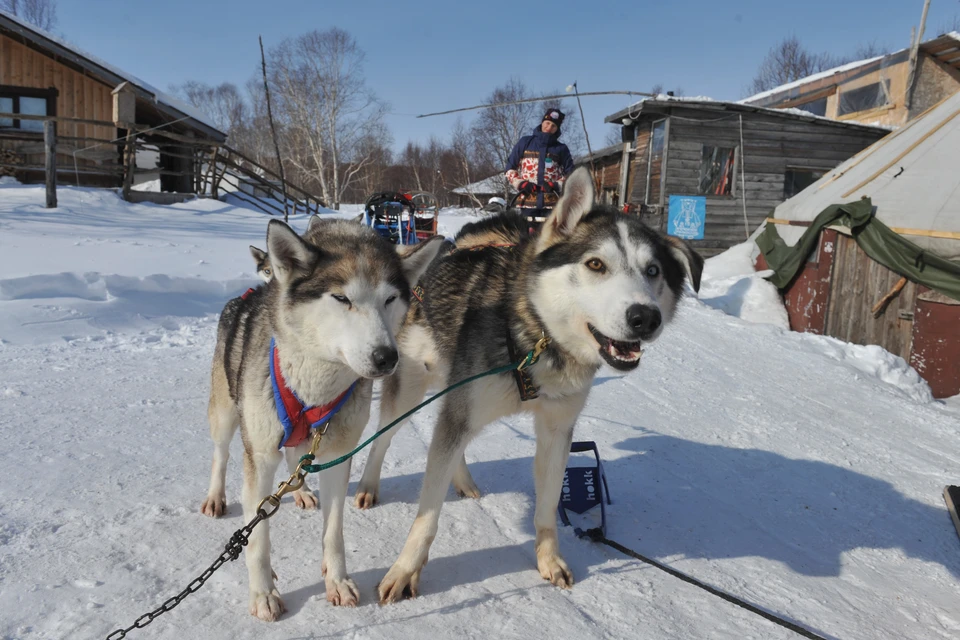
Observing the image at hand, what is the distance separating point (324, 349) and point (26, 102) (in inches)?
776

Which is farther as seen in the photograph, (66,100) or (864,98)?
(864,98)

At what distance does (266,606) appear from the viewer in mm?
2100

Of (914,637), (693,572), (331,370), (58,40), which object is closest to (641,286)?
(331,370)

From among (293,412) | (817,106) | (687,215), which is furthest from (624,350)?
(817,106)

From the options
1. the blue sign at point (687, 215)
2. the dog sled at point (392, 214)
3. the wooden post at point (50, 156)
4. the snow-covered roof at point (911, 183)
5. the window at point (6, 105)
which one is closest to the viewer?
the snow-covered roof at point (911, 183)

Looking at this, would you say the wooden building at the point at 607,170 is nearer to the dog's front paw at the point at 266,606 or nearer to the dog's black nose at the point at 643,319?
the dog's black nose at the point at 643,319

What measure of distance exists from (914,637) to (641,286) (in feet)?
6.37

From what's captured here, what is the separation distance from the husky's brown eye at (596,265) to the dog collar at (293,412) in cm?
110

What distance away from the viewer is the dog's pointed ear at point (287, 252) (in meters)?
2.04

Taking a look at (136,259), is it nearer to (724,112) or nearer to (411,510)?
(411,510)

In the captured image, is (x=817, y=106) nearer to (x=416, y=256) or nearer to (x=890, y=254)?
(x=890, y=254)

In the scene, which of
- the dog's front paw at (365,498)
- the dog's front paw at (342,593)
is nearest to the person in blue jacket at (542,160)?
the dog's front paw at (365,498)

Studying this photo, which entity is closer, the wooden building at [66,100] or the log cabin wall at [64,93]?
the wooden building at [66,100]

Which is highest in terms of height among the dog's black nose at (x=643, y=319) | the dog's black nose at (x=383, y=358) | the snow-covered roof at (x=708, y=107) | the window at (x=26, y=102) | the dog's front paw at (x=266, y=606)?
the snow-covered roof at (x=708, y=107)
